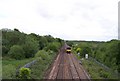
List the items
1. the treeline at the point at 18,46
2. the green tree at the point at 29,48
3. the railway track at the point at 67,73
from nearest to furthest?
1. the railway track at the point at 67,73
2. the treeline at the point at 18,46
3. the green tree at the point at 29,48

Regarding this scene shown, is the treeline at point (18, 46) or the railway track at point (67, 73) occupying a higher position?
the treeline at point (18, 46)

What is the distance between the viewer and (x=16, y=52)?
2141 inches

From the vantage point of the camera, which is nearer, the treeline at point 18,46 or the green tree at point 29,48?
the treeline at point 18,46

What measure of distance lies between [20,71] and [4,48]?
4191 centimetres

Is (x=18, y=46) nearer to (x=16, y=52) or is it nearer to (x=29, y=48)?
(x=16, y=52)

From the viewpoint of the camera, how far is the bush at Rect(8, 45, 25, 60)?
53.8 meters

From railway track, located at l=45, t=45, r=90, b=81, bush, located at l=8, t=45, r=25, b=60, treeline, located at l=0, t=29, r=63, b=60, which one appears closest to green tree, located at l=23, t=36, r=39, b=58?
treeline, located at l=0, t=29, r=63, b=60

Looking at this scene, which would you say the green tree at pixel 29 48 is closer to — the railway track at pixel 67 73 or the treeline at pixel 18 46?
the treeline at pixel 18 46

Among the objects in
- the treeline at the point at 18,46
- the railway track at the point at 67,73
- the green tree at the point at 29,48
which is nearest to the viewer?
the railway track at the point at 67,73

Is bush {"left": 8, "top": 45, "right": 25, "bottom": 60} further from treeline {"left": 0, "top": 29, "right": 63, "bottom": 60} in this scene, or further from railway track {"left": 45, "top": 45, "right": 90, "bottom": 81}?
railway track {"left": 45, "top": 45, "right": 90, "bottom": 81}

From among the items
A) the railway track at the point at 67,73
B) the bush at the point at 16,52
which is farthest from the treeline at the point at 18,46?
the railway track at the point at 67,73

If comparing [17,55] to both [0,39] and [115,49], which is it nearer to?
[0,39]

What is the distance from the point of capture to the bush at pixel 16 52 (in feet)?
177

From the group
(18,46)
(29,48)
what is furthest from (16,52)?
(29,48)
